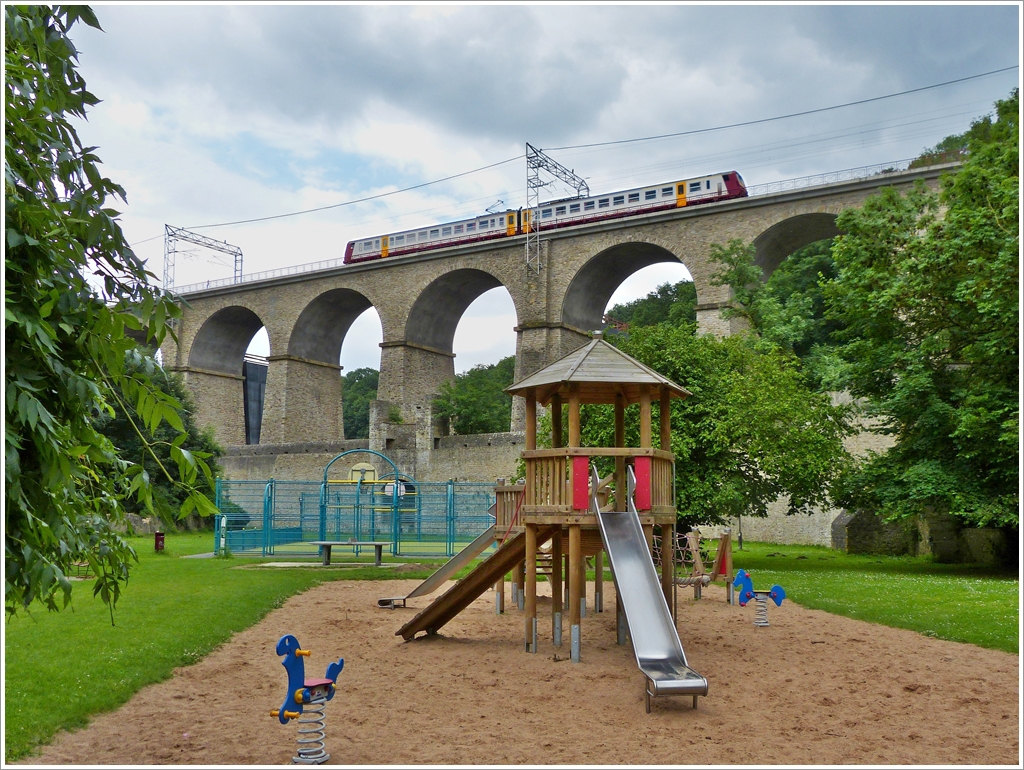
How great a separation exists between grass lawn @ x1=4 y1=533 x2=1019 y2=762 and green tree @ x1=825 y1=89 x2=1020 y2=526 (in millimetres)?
1995

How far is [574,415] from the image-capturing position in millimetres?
Result: 9758

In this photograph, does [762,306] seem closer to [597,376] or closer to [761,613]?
[761,613]

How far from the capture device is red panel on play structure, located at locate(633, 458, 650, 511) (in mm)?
9570

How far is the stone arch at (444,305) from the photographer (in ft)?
130

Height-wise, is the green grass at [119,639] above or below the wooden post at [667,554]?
below

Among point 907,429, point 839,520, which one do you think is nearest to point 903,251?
point 907,429

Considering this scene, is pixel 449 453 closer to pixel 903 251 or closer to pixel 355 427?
pixel 903 251

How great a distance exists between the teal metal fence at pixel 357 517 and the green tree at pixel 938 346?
8.99 m

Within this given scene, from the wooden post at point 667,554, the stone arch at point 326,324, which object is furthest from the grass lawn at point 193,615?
the stone arch at point 326,324

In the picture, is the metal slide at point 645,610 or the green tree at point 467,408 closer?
the metal slide at point 645,610

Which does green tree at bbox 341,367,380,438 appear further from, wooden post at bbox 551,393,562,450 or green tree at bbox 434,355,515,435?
wooden post at bbox 551,393,562,450

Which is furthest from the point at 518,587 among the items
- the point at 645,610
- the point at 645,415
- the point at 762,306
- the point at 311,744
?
the point at 762,306

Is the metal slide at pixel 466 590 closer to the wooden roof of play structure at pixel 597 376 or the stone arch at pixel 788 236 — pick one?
the wooden roof of play structure at pixel 597 376

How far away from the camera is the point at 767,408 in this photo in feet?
64.6
